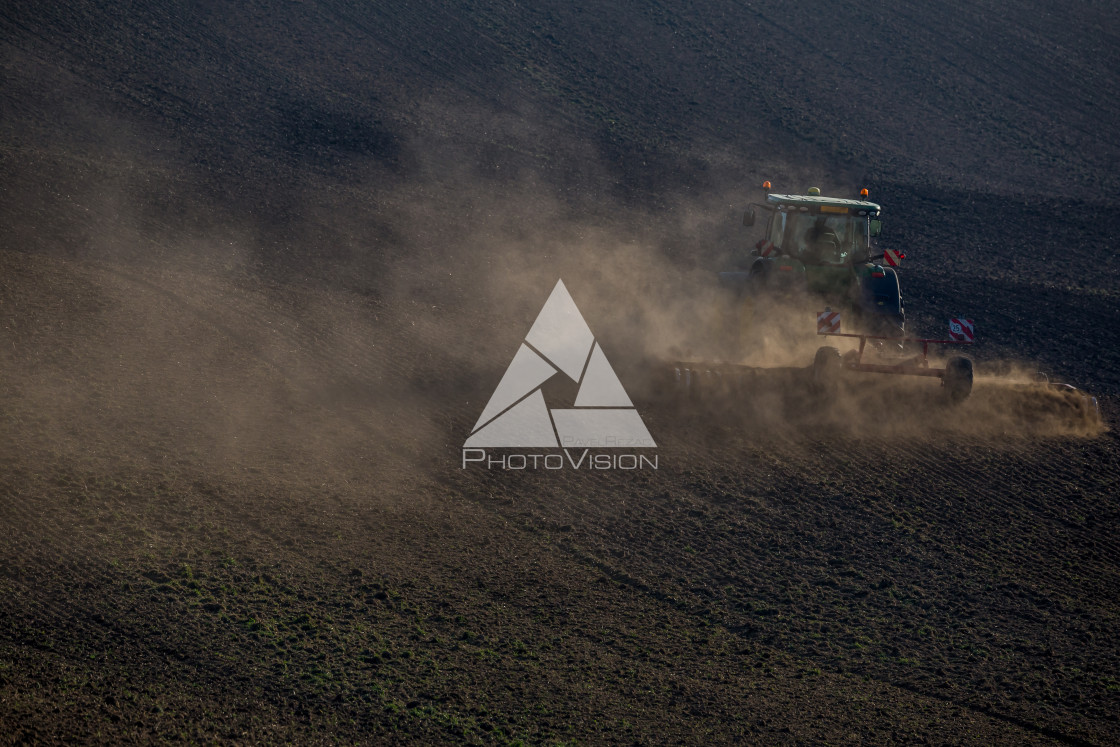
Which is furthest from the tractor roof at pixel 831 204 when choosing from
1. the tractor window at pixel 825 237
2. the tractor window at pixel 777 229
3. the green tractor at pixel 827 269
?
the tractor window at pixel 777 229

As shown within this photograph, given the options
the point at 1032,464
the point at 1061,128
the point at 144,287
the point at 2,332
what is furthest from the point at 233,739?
the point at 1061,128

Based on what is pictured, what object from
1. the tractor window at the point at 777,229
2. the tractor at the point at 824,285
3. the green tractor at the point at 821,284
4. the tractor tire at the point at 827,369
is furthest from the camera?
the tractor window at the point at 777,229

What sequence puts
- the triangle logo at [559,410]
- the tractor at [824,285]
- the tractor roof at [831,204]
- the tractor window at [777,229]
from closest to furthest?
the triangle logo at [559,410]
the tractor at [824,285]
the tractor roof at [831,204]
the tractor window at [777,229]

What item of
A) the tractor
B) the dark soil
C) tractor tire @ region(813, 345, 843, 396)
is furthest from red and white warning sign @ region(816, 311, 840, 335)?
the dark soil

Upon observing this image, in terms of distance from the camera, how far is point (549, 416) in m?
12.5

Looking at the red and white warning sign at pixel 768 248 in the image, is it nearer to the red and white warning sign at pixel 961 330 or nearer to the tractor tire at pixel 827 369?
the tractor tire at pixel 827 369

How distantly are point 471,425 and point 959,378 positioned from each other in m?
6.17

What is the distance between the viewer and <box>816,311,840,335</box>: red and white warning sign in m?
12.7

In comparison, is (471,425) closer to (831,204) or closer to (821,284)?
(821,284)

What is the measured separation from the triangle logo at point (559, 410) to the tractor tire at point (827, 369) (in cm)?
233

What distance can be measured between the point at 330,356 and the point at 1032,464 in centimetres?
924

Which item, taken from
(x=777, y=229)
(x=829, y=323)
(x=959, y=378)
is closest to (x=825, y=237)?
(x=777, y=229)

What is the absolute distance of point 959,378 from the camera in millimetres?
12445

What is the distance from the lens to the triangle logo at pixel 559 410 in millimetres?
11891
